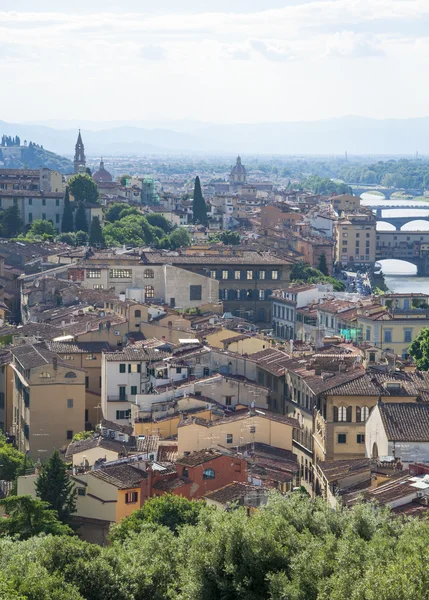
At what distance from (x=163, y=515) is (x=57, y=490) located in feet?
6.83

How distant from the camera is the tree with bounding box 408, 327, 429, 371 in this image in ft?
112

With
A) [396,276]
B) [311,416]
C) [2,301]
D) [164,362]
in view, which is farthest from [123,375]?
[396,276]

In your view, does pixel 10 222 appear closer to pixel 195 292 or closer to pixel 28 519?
pixel 195 292

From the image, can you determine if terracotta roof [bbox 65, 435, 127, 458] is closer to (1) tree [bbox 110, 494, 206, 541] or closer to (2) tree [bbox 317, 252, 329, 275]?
(1) tree [bbox 110, 494, 206, 541]

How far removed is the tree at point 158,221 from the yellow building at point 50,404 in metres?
38.7

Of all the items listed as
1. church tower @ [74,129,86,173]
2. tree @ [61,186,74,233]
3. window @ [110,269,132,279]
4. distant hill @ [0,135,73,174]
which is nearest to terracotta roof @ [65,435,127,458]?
window @ [110,269,132,279]

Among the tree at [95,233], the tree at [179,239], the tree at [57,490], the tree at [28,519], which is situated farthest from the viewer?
the tree at [179,239]

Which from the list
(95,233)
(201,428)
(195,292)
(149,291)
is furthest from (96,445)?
(95,233)

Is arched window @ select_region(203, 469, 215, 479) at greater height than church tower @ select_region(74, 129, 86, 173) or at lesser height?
greater

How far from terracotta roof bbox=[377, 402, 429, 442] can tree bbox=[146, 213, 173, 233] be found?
43.5m

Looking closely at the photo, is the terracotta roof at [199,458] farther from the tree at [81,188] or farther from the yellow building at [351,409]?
the tree at [81,188]

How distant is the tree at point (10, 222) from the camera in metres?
56.7

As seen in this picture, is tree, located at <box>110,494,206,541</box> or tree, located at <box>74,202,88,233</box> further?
→ tree, located at <box>74,202,88,233</box>

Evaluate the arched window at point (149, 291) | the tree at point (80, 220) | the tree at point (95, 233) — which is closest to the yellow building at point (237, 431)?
the arched window at point (149, 291)
